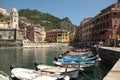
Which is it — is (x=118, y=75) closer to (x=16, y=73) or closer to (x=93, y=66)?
(x=16, y=73)

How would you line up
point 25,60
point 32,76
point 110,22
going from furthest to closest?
1. point 110,22
2. point 25,60
3. point 32,76

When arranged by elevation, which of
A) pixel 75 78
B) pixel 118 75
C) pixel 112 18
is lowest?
pixel 75 78

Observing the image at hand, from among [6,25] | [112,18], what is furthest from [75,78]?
[6,25]

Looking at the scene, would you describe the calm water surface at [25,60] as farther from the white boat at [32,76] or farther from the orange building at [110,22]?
the orange building at [110,22]

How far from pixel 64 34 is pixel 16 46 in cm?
5691

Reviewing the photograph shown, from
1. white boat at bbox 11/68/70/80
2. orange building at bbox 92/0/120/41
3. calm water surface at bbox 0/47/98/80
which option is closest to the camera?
white boat at bbox 11/68/70/80

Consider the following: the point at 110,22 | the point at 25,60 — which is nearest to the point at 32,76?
the point at 25,60

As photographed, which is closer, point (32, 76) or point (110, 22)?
point (32, 76)

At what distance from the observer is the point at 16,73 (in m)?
26.9

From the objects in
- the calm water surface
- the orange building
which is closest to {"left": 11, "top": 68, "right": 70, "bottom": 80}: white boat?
the calm water surface

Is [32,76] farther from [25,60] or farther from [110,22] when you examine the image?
[110,22]

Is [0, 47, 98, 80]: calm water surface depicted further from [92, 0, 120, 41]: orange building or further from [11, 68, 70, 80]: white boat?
[92, 0, 120, 41]: orange building

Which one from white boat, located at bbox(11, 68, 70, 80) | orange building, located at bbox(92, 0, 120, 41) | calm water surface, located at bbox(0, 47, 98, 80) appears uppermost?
orange building, located at bbox(92, 0, 120, 41)

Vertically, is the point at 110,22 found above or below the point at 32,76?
above
